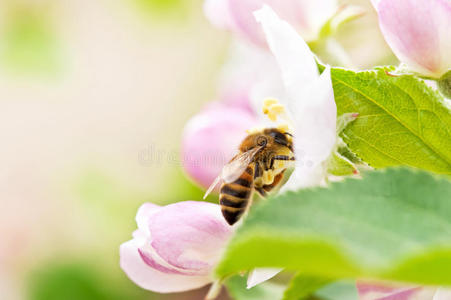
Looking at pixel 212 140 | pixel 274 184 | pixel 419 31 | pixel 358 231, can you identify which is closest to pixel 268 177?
pixel 274 184

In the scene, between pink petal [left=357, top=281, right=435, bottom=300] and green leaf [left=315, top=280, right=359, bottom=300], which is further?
green leaf [left=315, top=280, right=359, bottom=300]

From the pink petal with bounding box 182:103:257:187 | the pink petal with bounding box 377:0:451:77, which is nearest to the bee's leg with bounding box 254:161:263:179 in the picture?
the pink petal with bounding box 182:103:257:187

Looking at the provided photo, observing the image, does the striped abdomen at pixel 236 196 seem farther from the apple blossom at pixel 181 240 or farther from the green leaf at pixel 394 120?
the green leaf at pixel 394 120

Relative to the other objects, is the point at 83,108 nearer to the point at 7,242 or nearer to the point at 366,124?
the point at 7,242

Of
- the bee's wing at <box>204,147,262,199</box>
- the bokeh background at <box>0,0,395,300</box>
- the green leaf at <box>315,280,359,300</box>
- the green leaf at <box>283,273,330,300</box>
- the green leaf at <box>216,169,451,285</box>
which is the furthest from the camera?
the bokeh background at <box>0,0,395,300</box>

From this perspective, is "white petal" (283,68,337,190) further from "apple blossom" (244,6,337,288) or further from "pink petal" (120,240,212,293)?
"pink petal" (120,240,212,293)

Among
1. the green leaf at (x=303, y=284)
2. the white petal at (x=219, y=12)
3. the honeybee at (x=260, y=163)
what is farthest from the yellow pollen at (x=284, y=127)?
the green leaf at (x=303, y=284)

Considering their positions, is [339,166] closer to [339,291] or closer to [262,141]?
[262,141]
